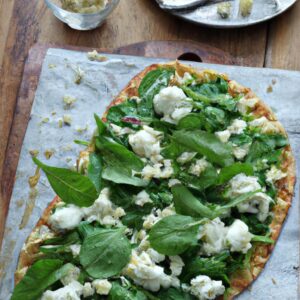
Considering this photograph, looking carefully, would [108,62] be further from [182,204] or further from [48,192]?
[182,204]

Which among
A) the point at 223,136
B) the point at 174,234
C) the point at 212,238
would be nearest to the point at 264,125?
the point at 223,136

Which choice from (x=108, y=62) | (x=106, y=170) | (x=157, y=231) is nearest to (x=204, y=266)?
(x=157, y=231)

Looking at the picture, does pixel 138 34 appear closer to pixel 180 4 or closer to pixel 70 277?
pixel 180 4

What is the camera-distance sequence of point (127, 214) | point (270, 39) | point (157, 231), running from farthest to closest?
point (270, 39) → point (127, 214) → point (157, 231)

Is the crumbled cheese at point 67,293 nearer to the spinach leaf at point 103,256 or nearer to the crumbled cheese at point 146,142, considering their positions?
the spinach leaf at point 103,256

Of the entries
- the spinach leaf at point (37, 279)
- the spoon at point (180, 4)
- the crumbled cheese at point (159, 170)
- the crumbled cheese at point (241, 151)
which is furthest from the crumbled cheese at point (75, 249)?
the spoon at point (180, 4)

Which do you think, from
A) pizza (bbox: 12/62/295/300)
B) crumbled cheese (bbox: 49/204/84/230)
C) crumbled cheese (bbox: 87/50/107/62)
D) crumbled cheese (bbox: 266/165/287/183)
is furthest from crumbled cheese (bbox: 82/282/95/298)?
crumbled cheese (bbox: 87/50/107/62)
